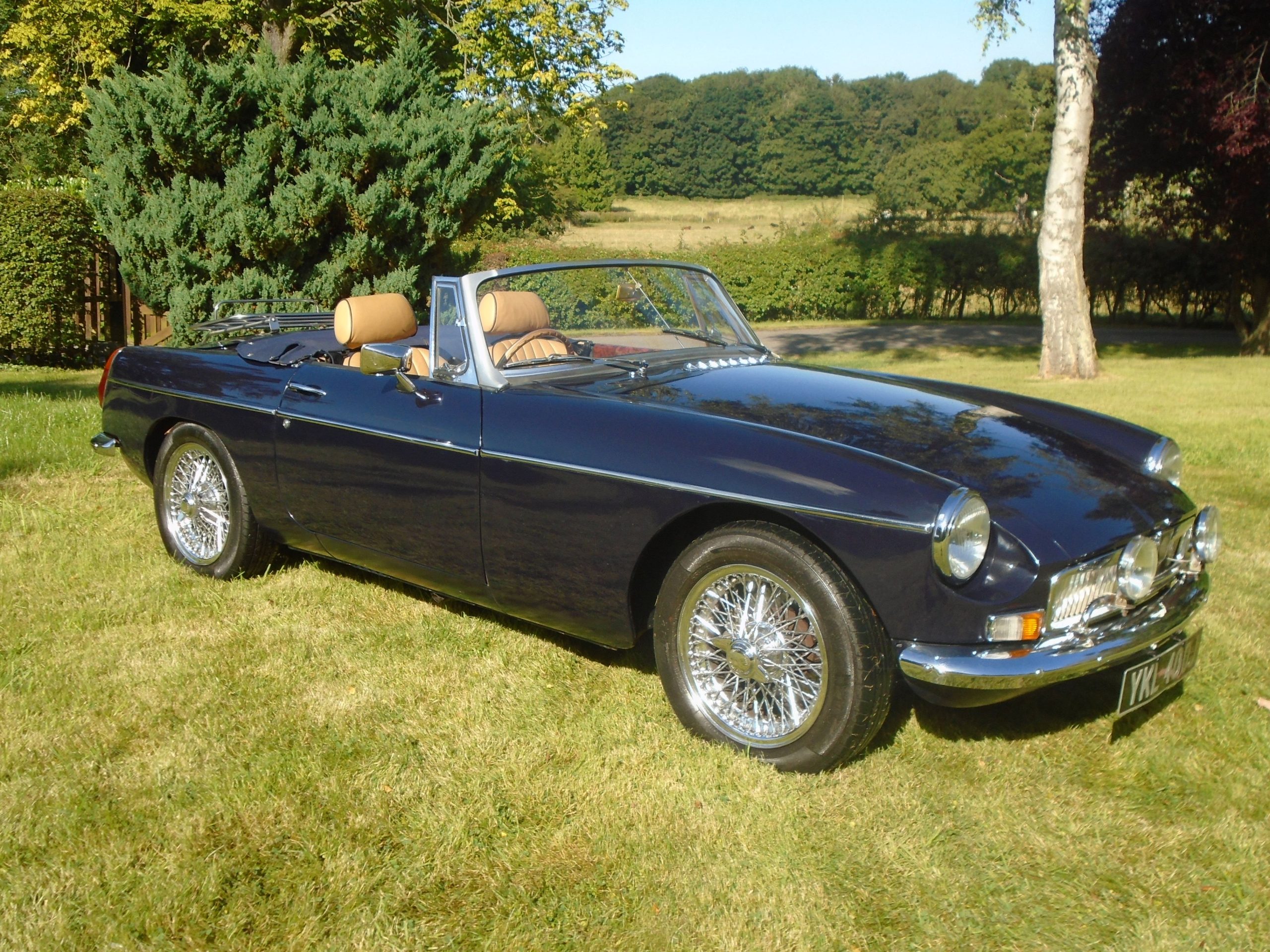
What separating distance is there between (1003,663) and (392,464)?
2278 mm

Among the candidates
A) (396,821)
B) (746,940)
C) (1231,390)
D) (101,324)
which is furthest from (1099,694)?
(101,324)

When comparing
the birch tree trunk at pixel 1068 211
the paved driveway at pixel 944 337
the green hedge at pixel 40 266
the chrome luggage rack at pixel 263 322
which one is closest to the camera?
the chrome luggage rack at pixel 263 322

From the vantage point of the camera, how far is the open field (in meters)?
29.2

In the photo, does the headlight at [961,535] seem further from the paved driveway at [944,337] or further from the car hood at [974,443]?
the paved driveway at [944,337]

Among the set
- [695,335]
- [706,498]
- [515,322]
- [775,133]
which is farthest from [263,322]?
[775,133]

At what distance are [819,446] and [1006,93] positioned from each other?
7890 cm

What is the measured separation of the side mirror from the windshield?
0.34 m

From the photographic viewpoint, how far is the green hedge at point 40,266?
12.3 meters

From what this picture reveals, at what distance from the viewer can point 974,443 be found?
3.71m

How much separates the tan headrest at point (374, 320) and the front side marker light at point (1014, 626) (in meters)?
2.73

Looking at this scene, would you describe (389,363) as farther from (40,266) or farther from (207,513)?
(40,266)

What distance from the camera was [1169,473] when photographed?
13.2 feet

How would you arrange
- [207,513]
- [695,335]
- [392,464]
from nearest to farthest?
[392,464]
[695,335]
[207,513]

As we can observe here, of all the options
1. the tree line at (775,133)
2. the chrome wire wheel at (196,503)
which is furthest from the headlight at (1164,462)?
the tree line at (775,133)
